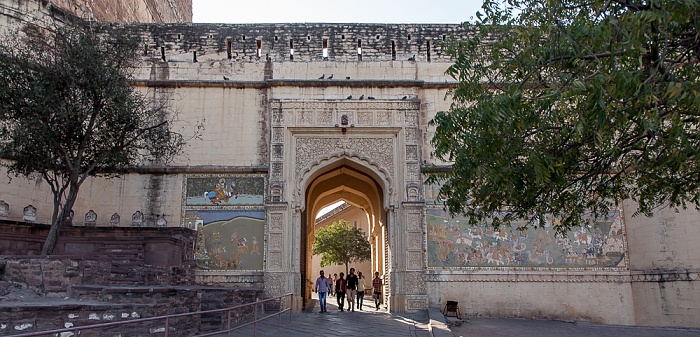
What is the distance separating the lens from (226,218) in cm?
1355

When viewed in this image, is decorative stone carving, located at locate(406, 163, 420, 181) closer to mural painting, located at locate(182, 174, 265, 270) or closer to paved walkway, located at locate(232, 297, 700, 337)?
paved walkway, located at locate(232, 297, 700, 337)

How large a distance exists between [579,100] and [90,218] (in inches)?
437

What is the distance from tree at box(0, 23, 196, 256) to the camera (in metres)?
10.7

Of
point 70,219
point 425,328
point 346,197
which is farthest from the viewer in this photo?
point 346,197

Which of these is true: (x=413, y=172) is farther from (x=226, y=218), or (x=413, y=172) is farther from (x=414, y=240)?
(x=226, y=218)

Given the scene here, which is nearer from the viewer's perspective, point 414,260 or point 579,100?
point 579,100

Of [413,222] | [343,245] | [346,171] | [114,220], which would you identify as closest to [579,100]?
[413,222]

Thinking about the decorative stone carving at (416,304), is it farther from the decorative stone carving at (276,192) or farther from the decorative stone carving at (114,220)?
the decorative stone carving at (114,220)

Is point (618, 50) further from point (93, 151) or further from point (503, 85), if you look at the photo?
point (93, 151)

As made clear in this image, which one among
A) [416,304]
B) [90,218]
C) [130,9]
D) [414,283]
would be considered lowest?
[416,304]

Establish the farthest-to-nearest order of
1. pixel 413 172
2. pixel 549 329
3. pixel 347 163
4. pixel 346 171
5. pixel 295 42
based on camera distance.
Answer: pixel 346 171, pixel 295 42, pixel 347 163, pixel 413 172, pixel 549 329

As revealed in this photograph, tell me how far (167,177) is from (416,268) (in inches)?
244

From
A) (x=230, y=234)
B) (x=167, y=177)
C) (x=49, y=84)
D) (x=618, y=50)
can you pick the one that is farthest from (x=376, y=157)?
(x=618, y=50)

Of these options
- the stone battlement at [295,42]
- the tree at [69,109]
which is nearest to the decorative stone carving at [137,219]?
the tree at [69,109]
